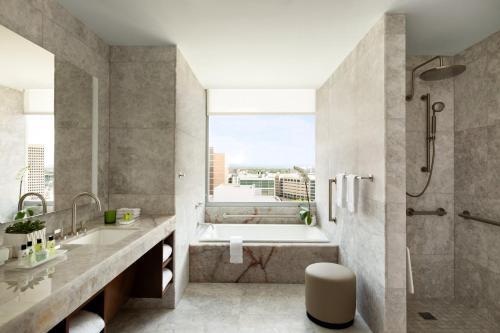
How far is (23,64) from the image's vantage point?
160 cm

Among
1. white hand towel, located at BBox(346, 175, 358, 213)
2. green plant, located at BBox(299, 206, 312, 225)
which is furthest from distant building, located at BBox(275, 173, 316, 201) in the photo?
white hand towel, located at BBox(346, 175, 358, 213)

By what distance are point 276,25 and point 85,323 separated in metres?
2.27

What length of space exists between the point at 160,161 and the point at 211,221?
1.70m

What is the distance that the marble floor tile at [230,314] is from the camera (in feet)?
7.22

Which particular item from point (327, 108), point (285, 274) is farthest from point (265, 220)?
point (327, 108)

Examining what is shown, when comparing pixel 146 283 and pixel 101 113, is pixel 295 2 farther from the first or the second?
pixel 146 283

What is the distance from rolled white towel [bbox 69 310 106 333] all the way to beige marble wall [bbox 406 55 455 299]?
2.61 m

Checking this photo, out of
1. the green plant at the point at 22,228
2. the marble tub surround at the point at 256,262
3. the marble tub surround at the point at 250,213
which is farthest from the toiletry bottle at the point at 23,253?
the marble tub surround at the point at 250,213

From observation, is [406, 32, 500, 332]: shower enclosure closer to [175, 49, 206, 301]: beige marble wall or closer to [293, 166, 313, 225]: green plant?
[293, 166, 313, 225]: green plant

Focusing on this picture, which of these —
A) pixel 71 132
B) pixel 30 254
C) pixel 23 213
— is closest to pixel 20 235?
pixel 30 254

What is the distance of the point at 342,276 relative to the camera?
2211 mm

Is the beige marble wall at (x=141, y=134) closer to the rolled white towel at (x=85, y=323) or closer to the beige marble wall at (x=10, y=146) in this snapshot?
the beige marble wall at (x=10, y=146)

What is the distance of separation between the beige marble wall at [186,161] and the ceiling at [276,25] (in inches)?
14.2

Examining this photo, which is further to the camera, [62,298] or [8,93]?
[8,93]
